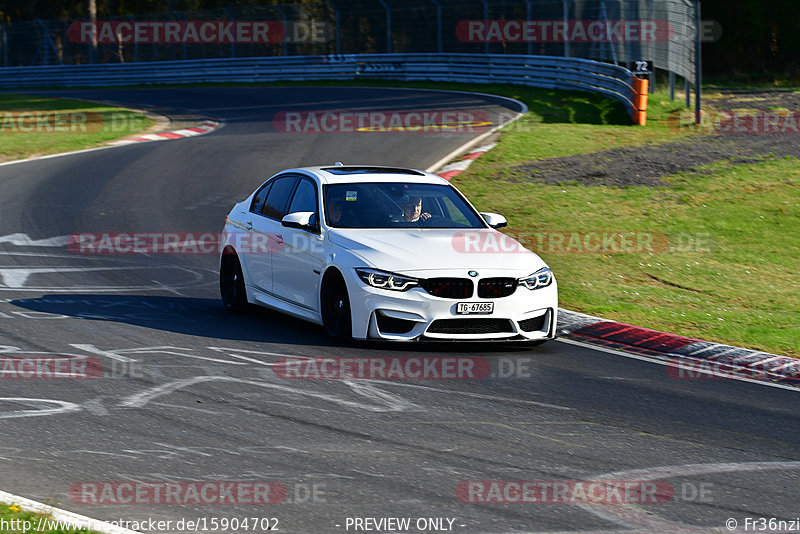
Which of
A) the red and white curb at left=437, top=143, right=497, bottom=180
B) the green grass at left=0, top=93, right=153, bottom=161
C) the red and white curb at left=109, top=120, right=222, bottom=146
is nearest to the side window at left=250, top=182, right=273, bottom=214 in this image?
the red and white curb at left=437, top=143, right=497, bottom=180

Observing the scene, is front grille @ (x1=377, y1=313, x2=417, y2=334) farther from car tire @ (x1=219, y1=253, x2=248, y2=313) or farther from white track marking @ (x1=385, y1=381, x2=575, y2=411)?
car tire @ (x1=219, y1=253, x2=248, y2=313)

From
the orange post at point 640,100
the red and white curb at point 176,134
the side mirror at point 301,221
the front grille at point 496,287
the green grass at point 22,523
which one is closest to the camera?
the green grass at point 22,523

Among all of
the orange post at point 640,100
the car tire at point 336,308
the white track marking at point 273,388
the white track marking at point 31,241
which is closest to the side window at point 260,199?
the car tire at point 336,308

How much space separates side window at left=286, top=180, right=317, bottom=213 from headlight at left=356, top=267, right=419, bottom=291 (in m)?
1.44

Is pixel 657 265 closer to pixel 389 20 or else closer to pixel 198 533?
pixel 198 533

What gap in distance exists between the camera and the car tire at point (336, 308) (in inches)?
387

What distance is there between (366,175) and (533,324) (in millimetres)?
2501

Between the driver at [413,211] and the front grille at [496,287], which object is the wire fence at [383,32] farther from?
the front grille at [496,287]

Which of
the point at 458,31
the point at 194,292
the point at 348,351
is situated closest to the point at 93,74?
the point at 458,31

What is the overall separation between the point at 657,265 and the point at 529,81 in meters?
22.4

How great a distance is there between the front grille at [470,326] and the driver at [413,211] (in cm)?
Result: 149

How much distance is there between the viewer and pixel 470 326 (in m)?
9.73

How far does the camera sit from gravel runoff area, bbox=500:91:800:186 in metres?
19.8

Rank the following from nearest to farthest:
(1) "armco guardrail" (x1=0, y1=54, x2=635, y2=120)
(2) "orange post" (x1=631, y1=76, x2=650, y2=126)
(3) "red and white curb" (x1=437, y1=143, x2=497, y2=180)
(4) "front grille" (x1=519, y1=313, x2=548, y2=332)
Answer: (4) "front grille" (x1=519, y1=313, x2=548, y2=332) → (3) "red and white curb" (x1=437, y1=143, x2=497, y2=180) → (2) "orange post" (x1=631, y1=76, x2=650, y2=126) → (1) "armco guardrail" (x1=0, y1=54, x2=635, y2=120)
